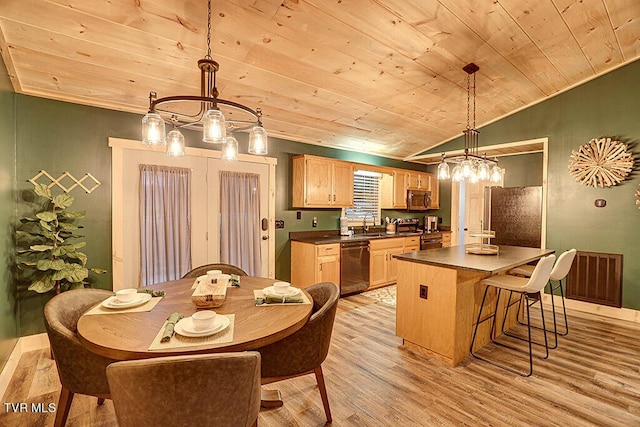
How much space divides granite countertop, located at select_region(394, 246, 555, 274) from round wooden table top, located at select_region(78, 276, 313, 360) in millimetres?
1348

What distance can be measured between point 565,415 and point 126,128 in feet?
14.2

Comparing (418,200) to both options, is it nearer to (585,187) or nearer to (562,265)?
(585,187)

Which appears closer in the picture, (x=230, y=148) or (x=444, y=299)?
(x=230, y=148)

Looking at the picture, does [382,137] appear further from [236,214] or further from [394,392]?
[394,392]

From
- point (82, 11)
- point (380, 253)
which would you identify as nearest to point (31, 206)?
point (82, 11)

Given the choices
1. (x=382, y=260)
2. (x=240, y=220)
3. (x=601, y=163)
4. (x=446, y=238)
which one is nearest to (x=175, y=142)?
(x=240, y=220)

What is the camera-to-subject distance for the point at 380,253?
16.1ft

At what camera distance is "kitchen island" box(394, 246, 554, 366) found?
8.39ft

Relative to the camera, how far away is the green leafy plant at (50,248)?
253 centimetres

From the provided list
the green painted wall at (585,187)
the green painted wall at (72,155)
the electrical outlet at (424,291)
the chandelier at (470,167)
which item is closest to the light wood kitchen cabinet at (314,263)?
the electrical outlet at (424,291)

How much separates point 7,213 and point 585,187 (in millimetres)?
6102

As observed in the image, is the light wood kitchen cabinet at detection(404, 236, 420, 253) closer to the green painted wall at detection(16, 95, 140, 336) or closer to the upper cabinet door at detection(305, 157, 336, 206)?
the upper cabinet door at detection(305, 157, 336, 206)

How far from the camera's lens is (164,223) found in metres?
3.43

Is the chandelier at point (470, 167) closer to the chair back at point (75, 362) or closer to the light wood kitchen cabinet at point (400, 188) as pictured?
the light wood kitchen cabinet at point (400, 188)
